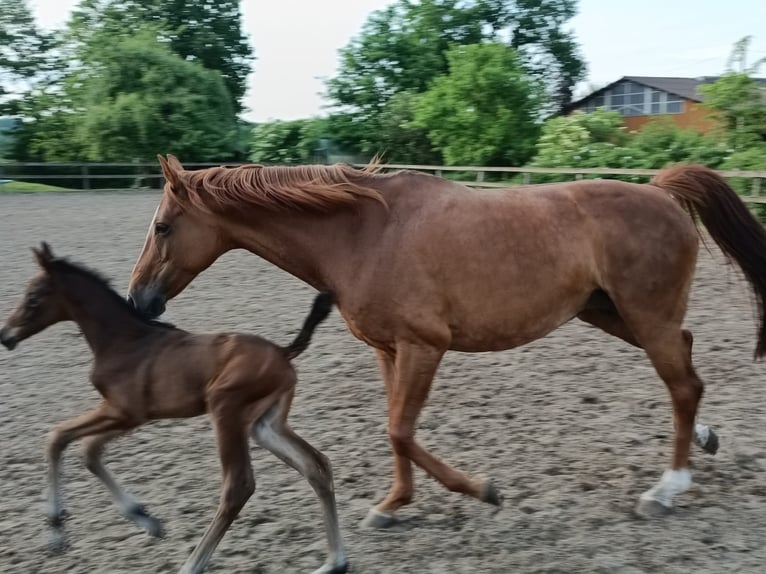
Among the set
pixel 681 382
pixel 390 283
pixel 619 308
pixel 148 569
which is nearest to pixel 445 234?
pixel 390 283

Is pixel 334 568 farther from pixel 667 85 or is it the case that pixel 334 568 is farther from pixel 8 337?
pixel 667 85

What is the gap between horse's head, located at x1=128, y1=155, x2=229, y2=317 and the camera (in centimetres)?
356

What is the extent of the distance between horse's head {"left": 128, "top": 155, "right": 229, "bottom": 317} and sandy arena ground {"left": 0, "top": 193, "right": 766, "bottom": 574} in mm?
948

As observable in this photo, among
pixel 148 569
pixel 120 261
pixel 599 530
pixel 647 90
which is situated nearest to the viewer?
pixel 148 569

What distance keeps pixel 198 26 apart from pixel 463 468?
40743 millimetres

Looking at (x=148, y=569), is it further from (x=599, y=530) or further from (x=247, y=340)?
(x=599, y=530)

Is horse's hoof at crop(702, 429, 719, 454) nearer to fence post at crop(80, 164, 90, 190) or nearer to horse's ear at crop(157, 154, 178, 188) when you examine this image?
horse's ear at crop(157, 154, 178, 188)

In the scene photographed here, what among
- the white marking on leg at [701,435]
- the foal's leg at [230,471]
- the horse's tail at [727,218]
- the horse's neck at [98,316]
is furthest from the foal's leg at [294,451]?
the horse's tail at [727,218]

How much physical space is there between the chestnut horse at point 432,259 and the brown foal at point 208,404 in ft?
1.18

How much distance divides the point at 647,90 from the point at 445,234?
3734cm

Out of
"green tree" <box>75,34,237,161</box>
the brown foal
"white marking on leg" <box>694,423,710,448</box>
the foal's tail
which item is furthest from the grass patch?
"white marking on leg" <box>694,423,710,448</box>

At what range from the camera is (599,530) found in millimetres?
3250

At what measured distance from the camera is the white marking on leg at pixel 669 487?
3.42 meters

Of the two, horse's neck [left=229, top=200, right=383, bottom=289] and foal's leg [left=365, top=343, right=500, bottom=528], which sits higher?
horse's neck [left=229, top=200, right=383, bottom=289]
